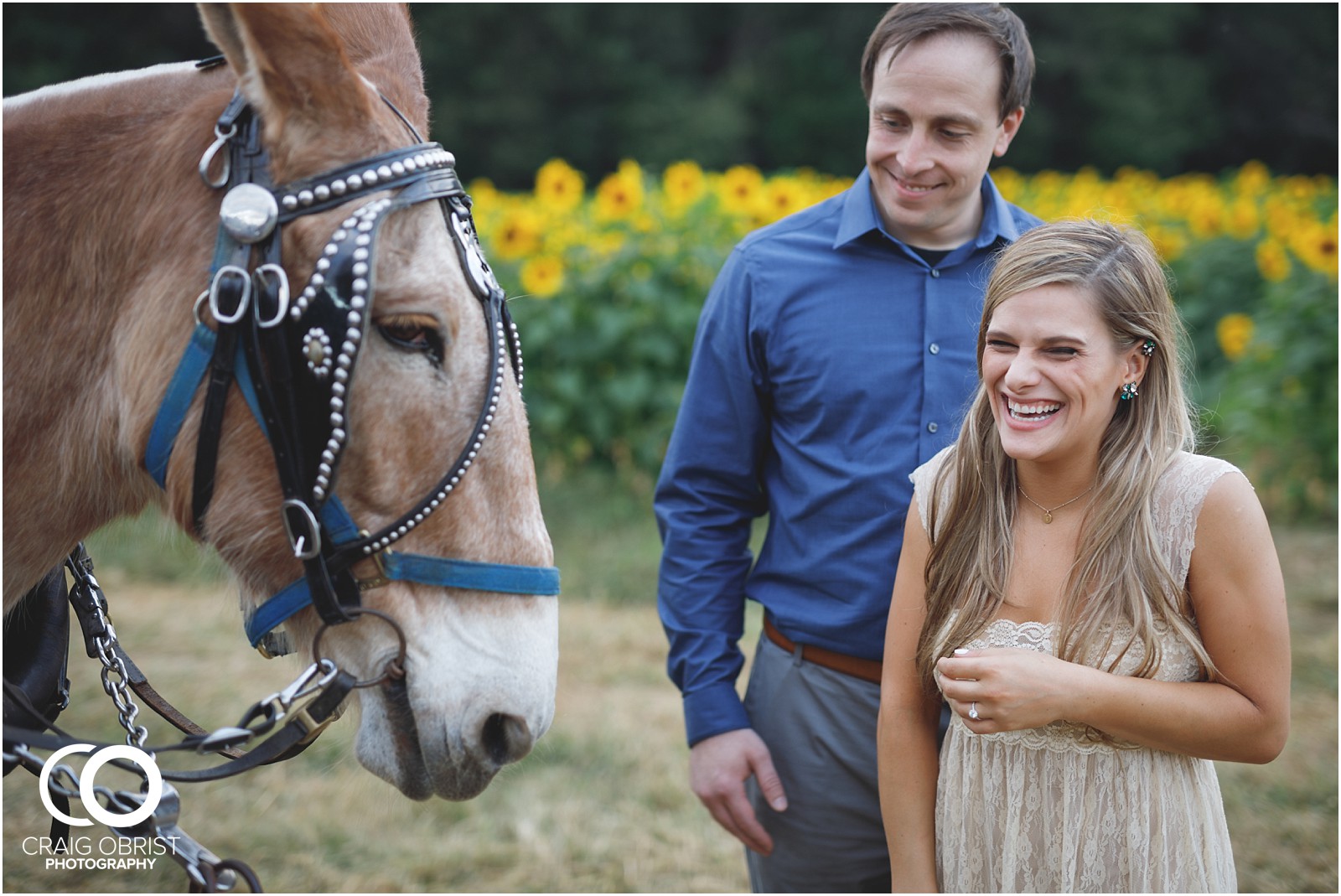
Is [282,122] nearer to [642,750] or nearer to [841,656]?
[841,656]

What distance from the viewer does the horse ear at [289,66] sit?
1419 mm

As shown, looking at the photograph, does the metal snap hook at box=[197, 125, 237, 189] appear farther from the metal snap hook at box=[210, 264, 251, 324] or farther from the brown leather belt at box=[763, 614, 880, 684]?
the brown leather belt at box=[763, 614, 880, 684]

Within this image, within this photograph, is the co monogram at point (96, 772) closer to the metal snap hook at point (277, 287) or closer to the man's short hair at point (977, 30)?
the metal snap hook at point (277, 287)

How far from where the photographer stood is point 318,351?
1494mm

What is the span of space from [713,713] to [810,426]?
2.38 ft

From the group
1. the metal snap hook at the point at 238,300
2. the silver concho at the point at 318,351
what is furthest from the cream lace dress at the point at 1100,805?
the metal snap hook at the point at 238,300

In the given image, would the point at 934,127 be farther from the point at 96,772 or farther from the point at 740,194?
the point at 740,194

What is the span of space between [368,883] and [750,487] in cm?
196

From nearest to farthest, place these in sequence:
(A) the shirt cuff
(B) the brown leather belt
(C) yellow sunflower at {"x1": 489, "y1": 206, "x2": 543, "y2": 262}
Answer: (B) the brown leather belt, (A) the shirt cuff, (C) yellow sunflower at {"x1": 489, "y1": 206, "x2": 543, "y2": 262}

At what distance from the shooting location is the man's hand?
245 cm

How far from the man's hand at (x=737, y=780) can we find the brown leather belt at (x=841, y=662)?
0.23 m

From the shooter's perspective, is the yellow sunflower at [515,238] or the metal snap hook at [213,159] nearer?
the metal snap hook at [213,159]

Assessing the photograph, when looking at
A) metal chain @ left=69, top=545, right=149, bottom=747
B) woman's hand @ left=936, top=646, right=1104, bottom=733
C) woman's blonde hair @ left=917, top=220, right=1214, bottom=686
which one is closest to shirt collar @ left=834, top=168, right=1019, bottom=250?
woman's blonde hair @ left=917, top=220, right=1214, bottom=686

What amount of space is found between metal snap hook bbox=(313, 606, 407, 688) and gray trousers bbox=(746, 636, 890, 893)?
3.85 ft
